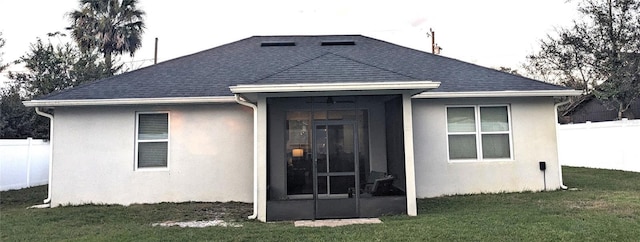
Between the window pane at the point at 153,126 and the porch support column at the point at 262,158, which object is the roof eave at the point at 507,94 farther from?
the window pane at the point at 153,126

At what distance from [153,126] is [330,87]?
499 cm

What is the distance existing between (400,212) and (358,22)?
1344 centimetres

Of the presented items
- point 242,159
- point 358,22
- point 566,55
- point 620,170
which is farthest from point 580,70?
point 242,159

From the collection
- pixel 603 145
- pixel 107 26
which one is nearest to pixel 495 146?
pixel 603 145

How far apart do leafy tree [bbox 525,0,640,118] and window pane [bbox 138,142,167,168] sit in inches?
750

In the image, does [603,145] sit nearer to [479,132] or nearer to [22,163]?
[479,132]

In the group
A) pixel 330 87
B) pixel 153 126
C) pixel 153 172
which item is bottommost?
pixel 153 172

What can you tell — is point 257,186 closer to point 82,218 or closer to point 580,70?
point 82,218

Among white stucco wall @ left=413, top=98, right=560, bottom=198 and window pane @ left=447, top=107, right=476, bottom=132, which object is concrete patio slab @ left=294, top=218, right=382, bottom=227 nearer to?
white stucco wall @ left=413, top=98, right=560, bottom=198

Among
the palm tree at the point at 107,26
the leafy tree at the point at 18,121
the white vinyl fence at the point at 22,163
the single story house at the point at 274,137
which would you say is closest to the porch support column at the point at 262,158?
the single story house at the point at 274,137

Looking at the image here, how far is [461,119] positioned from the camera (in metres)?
9.44

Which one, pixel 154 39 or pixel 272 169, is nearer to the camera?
pixel 272 169

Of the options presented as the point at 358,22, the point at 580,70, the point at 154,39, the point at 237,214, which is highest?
the point at 154,39

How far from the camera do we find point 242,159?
905cm
